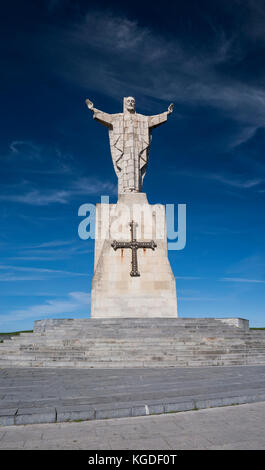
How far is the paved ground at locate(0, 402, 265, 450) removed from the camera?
3477 millimetres

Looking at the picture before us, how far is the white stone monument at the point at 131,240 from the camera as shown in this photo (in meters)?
16.6

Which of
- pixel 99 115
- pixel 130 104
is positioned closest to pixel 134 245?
pixel 99 115

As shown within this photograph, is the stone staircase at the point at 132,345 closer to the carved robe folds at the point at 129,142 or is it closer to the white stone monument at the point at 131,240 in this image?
the white stone monument at the point at 131,240

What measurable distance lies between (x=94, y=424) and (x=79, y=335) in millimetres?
7965

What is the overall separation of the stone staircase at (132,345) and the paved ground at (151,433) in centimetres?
528

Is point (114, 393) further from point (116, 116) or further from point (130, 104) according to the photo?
point (130, 104)

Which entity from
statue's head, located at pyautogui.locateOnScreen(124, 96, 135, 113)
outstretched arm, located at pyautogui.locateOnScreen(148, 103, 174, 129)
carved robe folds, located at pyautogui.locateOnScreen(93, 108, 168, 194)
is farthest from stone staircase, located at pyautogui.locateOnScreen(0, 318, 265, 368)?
statue's head, located at pyautogui.locateOnScreen(124, 96, 135, 113)

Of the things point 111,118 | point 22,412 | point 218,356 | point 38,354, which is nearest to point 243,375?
point 218,356

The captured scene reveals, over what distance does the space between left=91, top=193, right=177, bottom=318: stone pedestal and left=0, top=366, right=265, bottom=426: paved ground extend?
849 cm

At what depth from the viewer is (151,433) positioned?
3879 millimetres

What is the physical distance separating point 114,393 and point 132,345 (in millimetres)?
5345

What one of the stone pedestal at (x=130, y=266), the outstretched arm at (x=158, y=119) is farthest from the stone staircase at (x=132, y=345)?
the outstretched arm at (x=158, y=119)

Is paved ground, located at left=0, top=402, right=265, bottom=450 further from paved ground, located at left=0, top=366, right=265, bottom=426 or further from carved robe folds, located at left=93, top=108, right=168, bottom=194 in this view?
carved robe folds, located at left=93, top=108, right=168, bottom=194

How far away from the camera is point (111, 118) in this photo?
20312 millimetres
